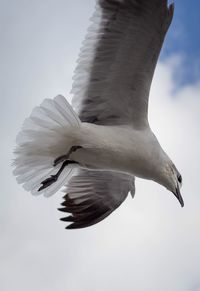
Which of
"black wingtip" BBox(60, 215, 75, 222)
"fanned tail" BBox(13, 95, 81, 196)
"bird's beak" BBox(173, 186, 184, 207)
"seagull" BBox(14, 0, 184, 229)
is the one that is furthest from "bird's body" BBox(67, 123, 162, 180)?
"black wingtip" BBox(60, 215, 75, 222)

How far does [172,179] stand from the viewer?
6.99 meters

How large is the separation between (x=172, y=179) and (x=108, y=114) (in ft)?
2.76

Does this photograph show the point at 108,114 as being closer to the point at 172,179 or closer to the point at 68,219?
the point at 172,179

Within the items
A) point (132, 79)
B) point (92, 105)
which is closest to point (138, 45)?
point (132, 79)

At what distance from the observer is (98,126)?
6715 mm

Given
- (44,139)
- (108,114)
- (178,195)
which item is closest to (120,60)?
(108,114)

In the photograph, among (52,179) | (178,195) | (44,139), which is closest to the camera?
(44,139)

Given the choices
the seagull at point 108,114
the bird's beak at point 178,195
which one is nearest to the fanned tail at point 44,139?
the seagull at point 108,114

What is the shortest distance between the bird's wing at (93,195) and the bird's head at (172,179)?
2.31 feet

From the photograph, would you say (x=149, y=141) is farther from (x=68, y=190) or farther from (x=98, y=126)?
(x=68, y=190)

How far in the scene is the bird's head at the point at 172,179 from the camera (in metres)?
6.91

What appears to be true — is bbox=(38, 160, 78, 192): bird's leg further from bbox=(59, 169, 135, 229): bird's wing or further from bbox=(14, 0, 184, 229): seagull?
bbox=(59, 169, 135, 229): bird's wing

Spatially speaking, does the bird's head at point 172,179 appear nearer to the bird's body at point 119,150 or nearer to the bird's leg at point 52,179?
the bird's body at point 119,150

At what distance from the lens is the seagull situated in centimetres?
630
